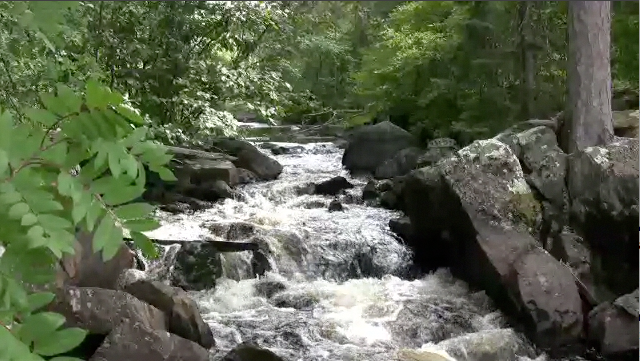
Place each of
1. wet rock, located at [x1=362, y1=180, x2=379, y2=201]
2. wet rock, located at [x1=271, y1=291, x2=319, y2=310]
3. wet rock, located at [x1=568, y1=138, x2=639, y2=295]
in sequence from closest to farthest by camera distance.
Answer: wet rock, located at [x1=568, y1=138, x2=639, y2=295] → wet rock, located at [x1=271, y1=291, x2=319, y2=310] → wet rock, located at [x1=362, y1=180, x2=379, y2=201]

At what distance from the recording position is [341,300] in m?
4.84

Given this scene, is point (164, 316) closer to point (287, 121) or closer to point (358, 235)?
point (358, 235)

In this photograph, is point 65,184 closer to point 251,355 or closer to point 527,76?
point 251,355

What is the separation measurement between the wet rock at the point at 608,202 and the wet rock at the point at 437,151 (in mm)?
2931

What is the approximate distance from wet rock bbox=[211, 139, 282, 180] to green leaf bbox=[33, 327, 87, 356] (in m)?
7.88

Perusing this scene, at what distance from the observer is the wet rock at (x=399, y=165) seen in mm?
8695

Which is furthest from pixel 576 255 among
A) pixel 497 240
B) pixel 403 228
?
pixel 403 228

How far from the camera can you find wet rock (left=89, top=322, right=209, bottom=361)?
3.22 m

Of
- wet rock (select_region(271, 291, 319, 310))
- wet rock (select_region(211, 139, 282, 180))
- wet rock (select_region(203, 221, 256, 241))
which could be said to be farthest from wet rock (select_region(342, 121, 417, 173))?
wet rock (select_region(271, 291, 319, 310))

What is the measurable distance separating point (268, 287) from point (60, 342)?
4323 mm

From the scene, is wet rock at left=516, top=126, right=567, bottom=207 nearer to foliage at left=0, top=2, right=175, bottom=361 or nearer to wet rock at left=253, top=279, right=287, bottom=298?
wet rock at left=253, top=279, right=287, bottom=298

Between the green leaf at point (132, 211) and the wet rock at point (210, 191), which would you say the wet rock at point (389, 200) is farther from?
the green leaf at point (132, 211)

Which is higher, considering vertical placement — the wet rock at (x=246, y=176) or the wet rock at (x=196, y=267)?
the wet rock at (x=246, y=176)

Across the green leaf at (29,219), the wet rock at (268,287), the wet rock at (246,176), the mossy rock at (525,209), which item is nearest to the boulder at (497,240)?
the mossy rock at (525,209)
